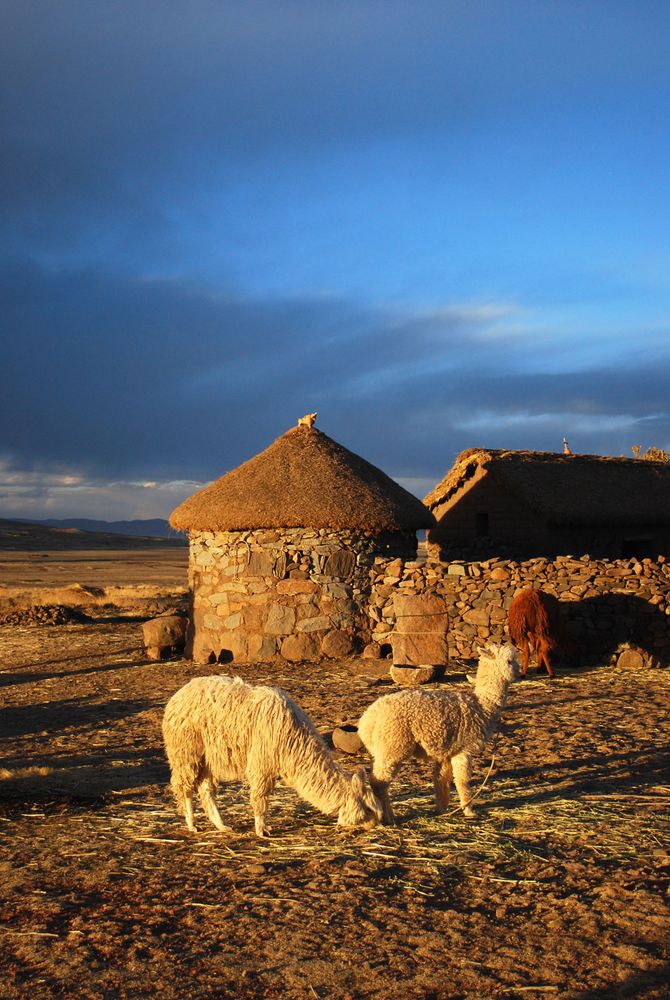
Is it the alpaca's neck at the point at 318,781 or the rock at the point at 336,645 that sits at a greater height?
the alpaca's neck at the point at 318,781

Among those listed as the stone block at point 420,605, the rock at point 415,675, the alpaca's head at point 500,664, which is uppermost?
the alpaca's head at point 500,664

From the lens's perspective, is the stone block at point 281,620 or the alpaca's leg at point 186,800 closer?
the alpaca's leg at point 186,800

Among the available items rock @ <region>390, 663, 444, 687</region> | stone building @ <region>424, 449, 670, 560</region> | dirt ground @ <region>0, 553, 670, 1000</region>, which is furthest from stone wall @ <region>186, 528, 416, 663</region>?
stone building @ <region>424, 449, 670, 560</region>

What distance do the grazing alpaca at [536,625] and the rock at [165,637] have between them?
19.5 feet

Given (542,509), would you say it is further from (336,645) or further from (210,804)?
(210,804)

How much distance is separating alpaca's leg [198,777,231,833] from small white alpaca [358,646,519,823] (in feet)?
3.54

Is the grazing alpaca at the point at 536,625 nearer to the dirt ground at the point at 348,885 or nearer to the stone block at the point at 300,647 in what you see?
the stone block at the point at 300,647

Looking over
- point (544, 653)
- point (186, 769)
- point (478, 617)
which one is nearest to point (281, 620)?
point (478, 617)

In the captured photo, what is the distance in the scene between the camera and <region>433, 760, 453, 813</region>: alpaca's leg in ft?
22.0

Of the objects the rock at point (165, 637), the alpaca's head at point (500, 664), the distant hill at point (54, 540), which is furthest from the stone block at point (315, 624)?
the distant hill at point (54, 540)

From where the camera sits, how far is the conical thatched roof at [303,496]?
48.8 feet

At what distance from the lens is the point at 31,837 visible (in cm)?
631

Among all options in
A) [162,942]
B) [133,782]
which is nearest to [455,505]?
[133,782]

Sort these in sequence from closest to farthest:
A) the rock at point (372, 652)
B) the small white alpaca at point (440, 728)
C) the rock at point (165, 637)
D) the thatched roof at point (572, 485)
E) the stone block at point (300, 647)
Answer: the small white alpaca at point (440, 728)
the rock at point (372, 652)
the stone block at point (300, 647)
the rock at point (165, 637)
the thatched roof at point (572, 485)
